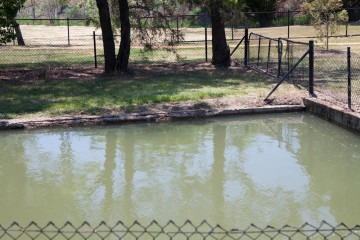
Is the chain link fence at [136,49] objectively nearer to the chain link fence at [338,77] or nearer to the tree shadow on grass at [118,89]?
the tree shadow on grass at [118,89]

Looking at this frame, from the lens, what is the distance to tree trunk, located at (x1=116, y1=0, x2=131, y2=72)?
2009 cm

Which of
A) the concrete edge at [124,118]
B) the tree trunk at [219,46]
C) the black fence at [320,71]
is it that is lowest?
the concrete edge at [124,118]

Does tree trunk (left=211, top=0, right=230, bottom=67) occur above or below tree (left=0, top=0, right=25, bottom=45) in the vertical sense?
below

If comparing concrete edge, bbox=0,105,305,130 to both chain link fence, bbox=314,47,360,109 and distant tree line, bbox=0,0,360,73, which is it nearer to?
chain link fence, bbox=314,47,360,109

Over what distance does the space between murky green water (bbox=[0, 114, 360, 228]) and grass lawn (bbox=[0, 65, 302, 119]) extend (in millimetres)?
1591

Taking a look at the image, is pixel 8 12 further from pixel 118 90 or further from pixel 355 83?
pixel 355 83

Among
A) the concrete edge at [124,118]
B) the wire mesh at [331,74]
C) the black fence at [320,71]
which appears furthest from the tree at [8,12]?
the wire mesh at [331,74]

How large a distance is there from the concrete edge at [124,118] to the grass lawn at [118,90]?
0.58m

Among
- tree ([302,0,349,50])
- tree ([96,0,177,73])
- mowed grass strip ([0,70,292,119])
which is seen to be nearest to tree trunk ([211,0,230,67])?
mowed grass strip ([0,70,292,119])

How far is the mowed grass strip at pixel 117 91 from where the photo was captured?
14.5 m

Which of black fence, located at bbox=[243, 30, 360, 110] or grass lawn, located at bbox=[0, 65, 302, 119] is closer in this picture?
black fence, located at bbox=[243, 30, 360, 110]

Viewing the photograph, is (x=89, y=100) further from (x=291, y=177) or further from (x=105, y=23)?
(x=291, y=177)

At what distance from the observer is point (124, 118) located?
13.5 meters

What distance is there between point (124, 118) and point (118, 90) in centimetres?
362
